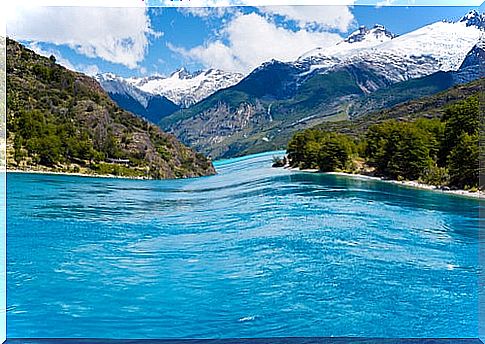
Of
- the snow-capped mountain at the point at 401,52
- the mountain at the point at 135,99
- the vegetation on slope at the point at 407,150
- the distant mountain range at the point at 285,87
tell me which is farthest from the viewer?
the vegetation on slope at the point at 407,150

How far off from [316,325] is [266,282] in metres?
1.22

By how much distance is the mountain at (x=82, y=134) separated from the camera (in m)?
12.3

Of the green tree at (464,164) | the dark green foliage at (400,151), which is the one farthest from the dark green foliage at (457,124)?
the green tree at (464,164)

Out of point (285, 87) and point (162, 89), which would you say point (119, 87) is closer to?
point (162, 89)

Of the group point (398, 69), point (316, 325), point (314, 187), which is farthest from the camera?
point (398, 69)

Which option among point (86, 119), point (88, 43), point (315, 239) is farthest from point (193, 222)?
point (86, 119)

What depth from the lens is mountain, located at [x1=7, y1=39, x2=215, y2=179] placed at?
12.3 m

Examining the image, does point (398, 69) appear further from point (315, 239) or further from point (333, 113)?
point (315, 239)

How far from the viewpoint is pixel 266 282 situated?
17.5ft

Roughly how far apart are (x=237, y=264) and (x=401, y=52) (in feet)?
23.8

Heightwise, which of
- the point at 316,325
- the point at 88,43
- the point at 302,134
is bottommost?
the point at 316,325

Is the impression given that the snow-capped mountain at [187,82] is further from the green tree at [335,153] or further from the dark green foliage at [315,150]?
the green tree at [335,153]

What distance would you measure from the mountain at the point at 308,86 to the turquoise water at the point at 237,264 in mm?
1653

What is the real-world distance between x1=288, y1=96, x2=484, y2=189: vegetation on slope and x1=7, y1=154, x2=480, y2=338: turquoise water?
4.29ft
